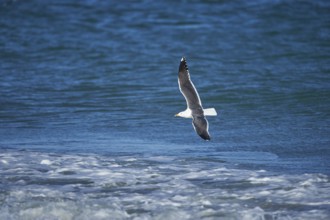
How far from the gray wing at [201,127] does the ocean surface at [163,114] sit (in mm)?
389

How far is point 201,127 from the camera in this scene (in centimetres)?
827

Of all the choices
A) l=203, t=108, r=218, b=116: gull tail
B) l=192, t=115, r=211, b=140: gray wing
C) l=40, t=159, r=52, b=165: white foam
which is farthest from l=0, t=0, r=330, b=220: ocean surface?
l=203, t=108, r=218, b=116: gull tail

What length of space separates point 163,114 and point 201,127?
346cm

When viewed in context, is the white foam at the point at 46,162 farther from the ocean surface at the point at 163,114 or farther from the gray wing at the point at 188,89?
the gray wing at the point at 188,89

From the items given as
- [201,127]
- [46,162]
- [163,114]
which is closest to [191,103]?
[201,127]

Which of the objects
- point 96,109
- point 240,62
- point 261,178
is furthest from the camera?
point 240,62

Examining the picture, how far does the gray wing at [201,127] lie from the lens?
8.14 metres

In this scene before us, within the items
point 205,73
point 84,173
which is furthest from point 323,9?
point 84,173

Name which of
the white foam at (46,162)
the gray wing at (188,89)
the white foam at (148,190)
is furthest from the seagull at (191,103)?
the white foam at (46,162)

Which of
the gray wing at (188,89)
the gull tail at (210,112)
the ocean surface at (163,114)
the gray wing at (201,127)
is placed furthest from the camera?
the gray wing at (188,89)

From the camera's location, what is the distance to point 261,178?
782 cm

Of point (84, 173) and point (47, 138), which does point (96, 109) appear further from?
point (84, 173)

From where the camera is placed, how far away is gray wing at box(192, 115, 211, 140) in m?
8.14

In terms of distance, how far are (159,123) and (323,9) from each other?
13.1 meters
